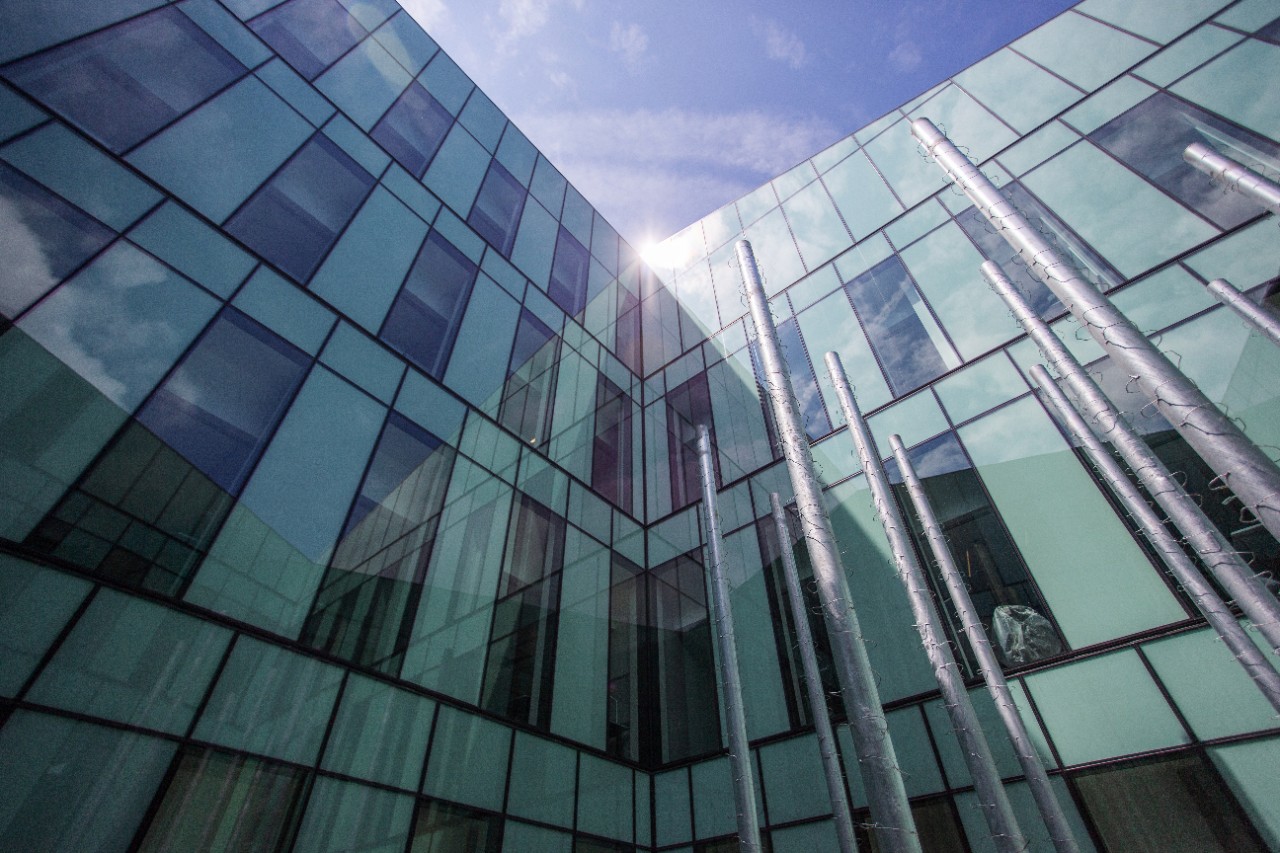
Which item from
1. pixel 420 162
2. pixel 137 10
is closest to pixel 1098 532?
pixel 420 162

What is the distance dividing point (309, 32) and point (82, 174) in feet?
30.5

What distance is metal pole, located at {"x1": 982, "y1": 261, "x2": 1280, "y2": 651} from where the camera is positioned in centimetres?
549

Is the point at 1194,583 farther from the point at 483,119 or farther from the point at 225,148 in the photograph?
the point at 483,119

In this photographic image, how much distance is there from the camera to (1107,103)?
17.4m

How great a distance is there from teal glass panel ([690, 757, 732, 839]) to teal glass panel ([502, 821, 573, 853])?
3.21m

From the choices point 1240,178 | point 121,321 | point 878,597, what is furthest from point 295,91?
point 1240,178

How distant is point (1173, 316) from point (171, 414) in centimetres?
1942

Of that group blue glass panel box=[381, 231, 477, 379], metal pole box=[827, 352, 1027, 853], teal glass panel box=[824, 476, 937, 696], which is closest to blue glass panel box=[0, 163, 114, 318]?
blue glass panel box=[381, 231, 477, 379]

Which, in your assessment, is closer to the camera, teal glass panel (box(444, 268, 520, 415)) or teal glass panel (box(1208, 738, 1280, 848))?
teal glass panel (box(1208, 738, 1280, 848))

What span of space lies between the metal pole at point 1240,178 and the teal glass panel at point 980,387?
5840 mm

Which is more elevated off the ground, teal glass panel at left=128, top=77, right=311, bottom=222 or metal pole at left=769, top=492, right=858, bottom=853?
teal glass panel at left=128, top=77, right=311, bottom=222

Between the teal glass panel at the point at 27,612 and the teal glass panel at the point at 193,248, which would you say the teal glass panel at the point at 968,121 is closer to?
the teal glass panel at the point at 193,248

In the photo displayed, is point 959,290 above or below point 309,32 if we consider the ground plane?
below

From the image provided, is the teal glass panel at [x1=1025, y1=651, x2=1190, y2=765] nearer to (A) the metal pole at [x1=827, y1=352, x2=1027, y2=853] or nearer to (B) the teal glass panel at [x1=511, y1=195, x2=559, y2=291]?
(A) the metal pole at [x1=827, y1=352, x2=1027, y2=853]
